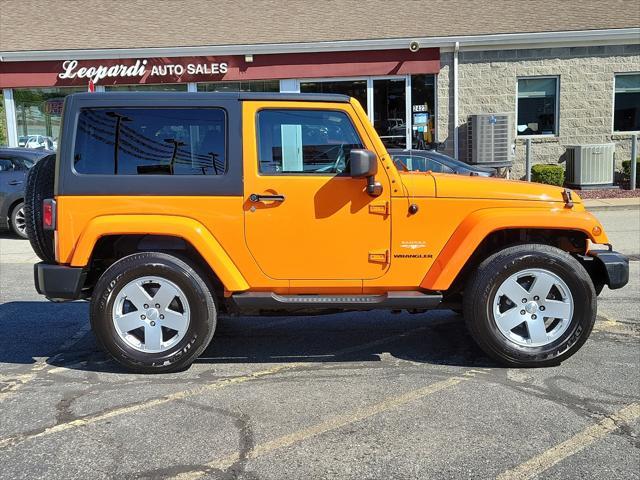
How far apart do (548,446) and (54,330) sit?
14.6 ft

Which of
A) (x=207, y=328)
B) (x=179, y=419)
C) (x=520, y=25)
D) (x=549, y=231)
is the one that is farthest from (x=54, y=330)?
(x=520, y=25)

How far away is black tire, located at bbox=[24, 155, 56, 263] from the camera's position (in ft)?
15.4

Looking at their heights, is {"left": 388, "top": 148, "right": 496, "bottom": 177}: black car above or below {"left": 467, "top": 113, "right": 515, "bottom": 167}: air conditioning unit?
below

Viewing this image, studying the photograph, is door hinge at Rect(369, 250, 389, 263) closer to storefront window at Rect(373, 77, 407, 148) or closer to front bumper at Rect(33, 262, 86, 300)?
front bumper at Rect(33, 262, 86, 300)

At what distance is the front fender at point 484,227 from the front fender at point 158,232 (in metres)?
1.48

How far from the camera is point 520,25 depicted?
17.5m

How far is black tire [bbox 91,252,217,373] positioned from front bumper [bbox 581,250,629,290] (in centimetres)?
288

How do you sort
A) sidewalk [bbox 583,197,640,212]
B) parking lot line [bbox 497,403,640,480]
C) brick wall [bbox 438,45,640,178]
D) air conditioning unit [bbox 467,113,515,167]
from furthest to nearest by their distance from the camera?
brick wall [bbox 438,45,640,178], air conditioning unit [bbox 467,113,515,167], sidewalk [bbox 583,197,640,212], parking lot line [bbox 497,403,640,480]

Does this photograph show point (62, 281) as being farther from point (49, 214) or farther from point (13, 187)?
point (13, 187)

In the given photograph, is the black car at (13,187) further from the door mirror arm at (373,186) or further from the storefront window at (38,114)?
the door mirror arm at (373,186)

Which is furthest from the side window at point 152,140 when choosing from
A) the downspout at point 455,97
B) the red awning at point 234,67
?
the downspout at point 455,97

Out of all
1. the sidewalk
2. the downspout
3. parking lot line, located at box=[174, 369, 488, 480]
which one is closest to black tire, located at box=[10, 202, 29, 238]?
parking lot line, located at box=[174, 369, 488, 480]

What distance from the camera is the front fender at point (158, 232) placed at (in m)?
4.42

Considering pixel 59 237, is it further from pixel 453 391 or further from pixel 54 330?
pixel 453 391
